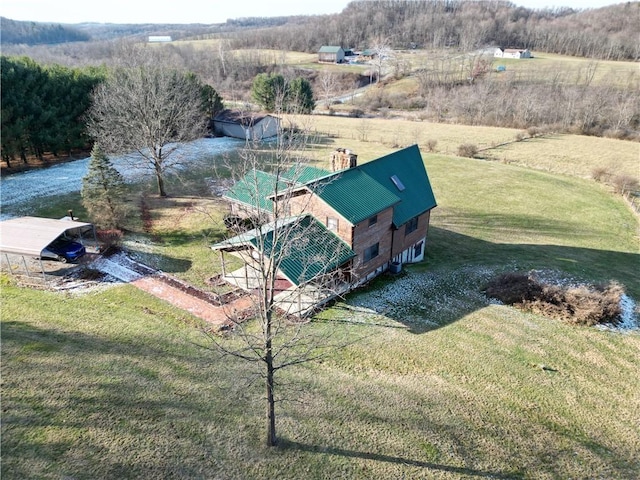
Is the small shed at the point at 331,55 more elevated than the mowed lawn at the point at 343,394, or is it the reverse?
the small shed at the point at 331,55

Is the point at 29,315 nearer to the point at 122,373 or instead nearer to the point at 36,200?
the point at 122,373

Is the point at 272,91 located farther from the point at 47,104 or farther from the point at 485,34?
the point at 485,34

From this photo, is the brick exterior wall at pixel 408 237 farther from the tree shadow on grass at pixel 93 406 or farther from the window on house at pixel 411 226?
the tree shadow on grass at pixel 93 406

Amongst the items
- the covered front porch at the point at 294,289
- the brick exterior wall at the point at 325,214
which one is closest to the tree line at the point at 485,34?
the brick exterior wall at the point at 325,214

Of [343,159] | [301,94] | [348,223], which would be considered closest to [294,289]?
[348,223]

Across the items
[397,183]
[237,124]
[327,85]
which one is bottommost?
A: [237,124]

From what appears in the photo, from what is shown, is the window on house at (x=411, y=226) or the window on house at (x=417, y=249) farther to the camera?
the window on house at (x=417, y=249)
